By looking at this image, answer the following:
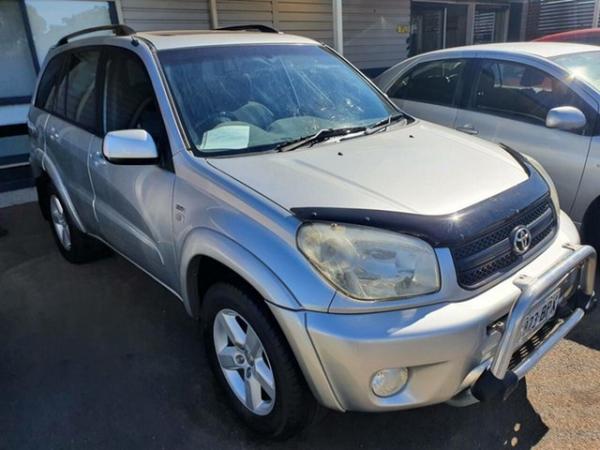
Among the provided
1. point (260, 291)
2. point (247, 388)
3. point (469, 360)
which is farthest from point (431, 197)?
point (247, 388)

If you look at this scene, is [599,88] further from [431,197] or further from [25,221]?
[25,221]

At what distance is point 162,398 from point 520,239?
1.91 m

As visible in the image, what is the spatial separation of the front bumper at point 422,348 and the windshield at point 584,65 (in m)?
2.36

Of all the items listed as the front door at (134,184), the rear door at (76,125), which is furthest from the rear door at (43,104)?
the front door at (134,184)

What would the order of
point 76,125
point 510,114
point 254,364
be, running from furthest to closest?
point 510,114 → point 76,125 → point 254,364

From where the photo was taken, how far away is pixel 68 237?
159 inches

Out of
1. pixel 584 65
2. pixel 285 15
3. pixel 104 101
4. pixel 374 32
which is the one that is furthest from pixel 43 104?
pixel 374 32

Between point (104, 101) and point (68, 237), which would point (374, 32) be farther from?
point (104, 101)

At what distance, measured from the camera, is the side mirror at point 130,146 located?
2.37 meters

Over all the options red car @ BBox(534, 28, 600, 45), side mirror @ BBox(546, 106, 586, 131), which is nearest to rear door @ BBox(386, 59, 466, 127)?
side mirror @ BBox(546, 106, 586, 131)

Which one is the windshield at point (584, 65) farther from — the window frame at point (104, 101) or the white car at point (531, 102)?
the window frame at point (104, 101)

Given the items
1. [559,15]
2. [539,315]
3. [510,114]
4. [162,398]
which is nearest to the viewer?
[539,315]

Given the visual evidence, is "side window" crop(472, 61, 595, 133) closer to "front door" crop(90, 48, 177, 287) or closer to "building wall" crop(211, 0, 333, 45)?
"front door" crop(90, 48, 177, 287)

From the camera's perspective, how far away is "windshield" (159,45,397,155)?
2500mm
